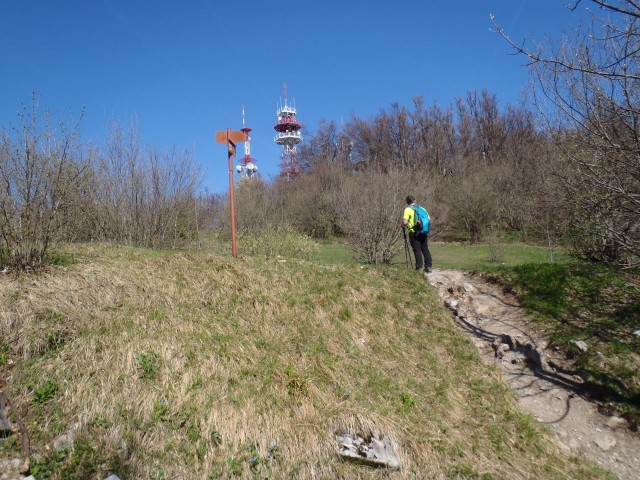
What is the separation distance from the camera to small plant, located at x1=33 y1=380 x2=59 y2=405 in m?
3.39

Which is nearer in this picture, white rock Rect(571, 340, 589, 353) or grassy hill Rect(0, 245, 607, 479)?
grassy hill Rect(0, 245, 607, 479)

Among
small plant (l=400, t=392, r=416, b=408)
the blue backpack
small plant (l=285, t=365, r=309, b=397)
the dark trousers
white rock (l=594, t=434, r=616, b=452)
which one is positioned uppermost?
the blue backpack

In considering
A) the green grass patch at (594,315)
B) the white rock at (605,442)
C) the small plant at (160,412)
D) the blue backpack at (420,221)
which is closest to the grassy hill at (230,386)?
the small plant at (160,412)

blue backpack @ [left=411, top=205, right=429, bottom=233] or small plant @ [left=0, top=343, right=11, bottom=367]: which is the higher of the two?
blue backpack @ [left=411, top=205, right=429, bottom=233]

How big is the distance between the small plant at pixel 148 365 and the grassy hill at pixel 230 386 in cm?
1

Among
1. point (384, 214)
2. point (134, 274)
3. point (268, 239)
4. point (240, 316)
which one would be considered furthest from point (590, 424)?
point (268, 239)

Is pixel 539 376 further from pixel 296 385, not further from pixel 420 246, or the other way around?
pixel 420 246

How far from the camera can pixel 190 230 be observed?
39.2 feet

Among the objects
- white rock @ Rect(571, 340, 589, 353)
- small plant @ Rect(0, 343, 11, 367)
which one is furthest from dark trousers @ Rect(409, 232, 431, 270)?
small plant @ Rect(0, 343, 11, 367)

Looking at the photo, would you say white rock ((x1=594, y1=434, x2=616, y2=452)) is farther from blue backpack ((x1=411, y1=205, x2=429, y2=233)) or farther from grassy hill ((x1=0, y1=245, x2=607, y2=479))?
blue backpack ((x1=411, y1=205, x2=429, y2=233))

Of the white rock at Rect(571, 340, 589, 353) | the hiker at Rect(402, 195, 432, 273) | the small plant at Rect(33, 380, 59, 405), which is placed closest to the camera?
the small plant at Rect(33, 380, 59, 405)

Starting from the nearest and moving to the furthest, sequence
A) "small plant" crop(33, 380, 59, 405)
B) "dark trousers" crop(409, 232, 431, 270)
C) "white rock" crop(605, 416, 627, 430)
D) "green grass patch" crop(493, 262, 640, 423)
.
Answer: "small plant" crop(33, 380, 59, 405) < "white rock" crop(605, 416, 627, 430) < "green grass patch" crop(493, 262, 640, 423) < "dark trousers" crop(409, 232, 431, 270)

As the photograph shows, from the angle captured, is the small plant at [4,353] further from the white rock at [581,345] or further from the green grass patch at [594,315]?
the white rock at [581,345]

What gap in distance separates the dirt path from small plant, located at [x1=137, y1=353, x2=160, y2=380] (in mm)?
4120
